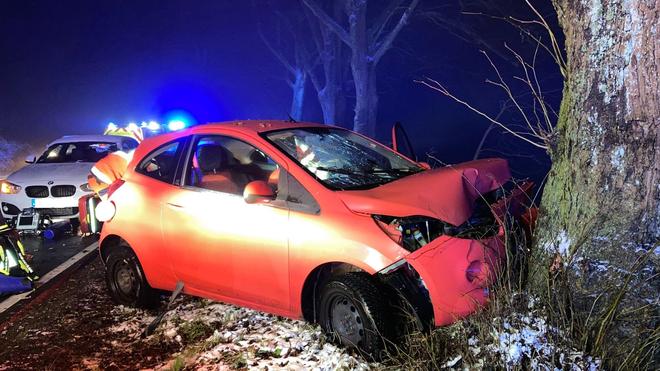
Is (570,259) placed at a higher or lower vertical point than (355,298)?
higher

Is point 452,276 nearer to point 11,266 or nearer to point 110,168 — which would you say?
point 110,168

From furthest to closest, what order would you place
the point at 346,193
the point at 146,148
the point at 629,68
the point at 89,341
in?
the point at 146,148 → the point at 89,341 → the point at 346,193 → the point at 629,68

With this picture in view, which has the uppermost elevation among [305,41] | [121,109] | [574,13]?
[305,41]

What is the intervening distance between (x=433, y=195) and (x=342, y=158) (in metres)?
1.35

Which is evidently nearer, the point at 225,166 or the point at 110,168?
the point at 225,166

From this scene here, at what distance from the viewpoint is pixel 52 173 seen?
341 inches

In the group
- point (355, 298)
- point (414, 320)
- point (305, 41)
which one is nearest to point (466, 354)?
point (414, 320)

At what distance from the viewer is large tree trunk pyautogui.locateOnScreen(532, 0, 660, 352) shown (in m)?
2.72

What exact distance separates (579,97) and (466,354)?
5.46ft

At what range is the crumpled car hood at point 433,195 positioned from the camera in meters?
3.17

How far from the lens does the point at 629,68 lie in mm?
2750

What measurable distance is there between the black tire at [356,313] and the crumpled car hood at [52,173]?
651 cm

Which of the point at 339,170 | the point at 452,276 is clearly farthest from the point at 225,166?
the point at 452,276

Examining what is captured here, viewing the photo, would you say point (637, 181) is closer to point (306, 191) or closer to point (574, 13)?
point (574, 13)
